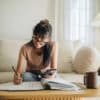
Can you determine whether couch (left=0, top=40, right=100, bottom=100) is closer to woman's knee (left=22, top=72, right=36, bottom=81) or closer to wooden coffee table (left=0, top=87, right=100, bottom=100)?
woman's knee (left=22, top=72, right=36, bottom=81)

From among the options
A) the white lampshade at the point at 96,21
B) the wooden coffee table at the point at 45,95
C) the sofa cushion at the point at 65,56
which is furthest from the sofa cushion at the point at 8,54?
the wooden coffee table at the point at 45,95

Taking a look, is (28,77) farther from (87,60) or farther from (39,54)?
(87,60)

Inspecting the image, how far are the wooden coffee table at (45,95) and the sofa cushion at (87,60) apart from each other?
1.18 metres

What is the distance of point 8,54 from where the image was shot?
2725mm

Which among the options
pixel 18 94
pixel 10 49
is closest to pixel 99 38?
pixel 10 49

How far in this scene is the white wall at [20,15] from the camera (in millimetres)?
3264

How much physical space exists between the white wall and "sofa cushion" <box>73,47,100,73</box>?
3.14 ft

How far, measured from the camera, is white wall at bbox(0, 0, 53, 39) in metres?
3.26

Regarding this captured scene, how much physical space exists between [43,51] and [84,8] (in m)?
1.58

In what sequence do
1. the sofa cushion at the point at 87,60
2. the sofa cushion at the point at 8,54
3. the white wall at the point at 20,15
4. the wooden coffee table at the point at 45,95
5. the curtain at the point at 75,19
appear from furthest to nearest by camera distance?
the curtain at the point at 75,19 → the white wall at the point at 20,15 → the sofa cushion at the point at 8,54 → the sofa cushion at the point at 87,60 → the wooden coffee table at the point at 45,95

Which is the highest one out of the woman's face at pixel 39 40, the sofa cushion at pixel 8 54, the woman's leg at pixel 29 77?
the woman's face at pixel 39 40

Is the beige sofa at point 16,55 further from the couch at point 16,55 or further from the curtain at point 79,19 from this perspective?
the curtain at point 79,19

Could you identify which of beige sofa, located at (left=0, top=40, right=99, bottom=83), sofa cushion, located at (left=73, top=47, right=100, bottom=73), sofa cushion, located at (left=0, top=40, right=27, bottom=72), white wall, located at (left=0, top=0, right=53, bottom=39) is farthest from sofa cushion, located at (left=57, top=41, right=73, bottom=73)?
white wall, located at (left=0, top=0, right=53, bottom=39)

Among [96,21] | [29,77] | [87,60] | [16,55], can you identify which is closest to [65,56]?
[87,60]
